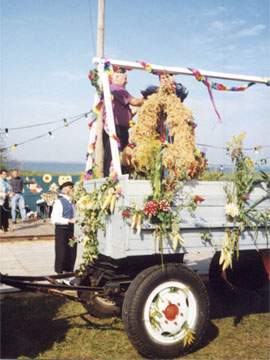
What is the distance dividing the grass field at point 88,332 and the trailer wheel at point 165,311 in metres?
0.25

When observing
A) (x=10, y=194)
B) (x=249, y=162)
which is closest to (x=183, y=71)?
(x=249, y=162)

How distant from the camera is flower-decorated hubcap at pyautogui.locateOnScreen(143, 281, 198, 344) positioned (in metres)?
4.26

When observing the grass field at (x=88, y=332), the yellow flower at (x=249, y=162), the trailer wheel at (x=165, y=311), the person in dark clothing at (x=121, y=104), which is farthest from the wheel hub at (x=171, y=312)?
the person in dark clothing at (x=121, y=104)

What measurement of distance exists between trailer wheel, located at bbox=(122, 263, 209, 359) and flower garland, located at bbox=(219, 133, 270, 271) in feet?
1.43

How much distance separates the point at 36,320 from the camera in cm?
536

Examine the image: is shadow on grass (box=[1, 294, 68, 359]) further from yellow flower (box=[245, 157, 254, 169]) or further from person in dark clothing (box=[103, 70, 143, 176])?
yellow flower (box=[245, 157, 254, 169])

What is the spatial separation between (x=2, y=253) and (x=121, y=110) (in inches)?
213

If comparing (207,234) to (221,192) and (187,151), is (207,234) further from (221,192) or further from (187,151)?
(187,151)

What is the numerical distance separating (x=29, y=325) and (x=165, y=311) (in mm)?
1685

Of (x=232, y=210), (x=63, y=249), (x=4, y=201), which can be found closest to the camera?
(x=232, y=210)

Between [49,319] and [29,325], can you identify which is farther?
[49,319]

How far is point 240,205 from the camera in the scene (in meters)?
4.70

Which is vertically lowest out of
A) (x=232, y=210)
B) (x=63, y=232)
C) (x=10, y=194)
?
(x=63, y=232)

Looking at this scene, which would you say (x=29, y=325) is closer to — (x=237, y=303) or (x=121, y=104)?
(x=237, y=303)
